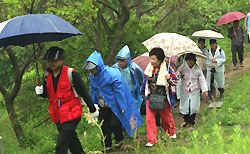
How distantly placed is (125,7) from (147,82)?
6125mm

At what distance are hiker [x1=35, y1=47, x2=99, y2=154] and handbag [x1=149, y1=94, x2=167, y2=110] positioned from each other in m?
1.40

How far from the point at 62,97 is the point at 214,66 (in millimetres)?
5086

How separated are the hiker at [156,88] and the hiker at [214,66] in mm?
3010

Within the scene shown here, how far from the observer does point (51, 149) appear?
24.9ft

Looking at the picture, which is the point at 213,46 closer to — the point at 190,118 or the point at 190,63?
the point at 190,63

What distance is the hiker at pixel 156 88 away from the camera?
5765 mm

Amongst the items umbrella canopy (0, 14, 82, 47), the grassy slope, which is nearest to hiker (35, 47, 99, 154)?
umbrella canopy (0, 14, 82, 47)

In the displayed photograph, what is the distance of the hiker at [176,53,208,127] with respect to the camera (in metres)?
6.93

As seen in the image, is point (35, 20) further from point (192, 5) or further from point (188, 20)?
point (188, 20)

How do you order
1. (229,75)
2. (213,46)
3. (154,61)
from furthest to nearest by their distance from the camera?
(229,75) < (213,46) < (154,61)

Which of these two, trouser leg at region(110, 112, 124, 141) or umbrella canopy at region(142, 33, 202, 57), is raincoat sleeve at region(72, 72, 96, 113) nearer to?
trouser leg at region(110, 112, 124, 141)

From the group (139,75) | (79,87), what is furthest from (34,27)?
(139,75)

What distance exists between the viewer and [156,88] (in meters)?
5.91

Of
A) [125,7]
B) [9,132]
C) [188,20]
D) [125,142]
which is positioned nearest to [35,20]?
[125,142]
